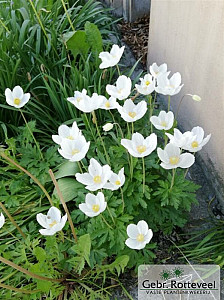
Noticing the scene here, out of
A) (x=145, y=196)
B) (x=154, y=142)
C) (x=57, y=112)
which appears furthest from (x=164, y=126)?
(x=57, y=112)

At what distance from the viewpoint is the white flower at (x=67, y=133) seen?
1370 millimetres

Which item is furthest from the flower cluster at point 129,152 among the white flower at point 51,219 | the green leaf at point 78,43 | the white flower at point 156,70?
the green leaf at point 78,43

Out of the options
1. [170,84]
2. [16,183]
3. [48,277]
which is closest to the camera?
[48,277]

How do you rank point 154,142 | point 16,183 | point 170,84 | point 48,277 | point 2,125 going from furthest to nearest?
1. point 2,125
2. point 16,183
3. point 170,84
4. point 48,277
5. point 154,142

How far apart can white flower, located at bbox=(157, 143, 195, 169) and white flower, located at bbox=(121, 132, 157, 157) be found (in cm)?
5

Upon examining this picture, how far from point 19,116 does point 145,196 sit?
106 cm

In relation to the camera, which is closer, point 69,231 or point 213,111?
point 69,231

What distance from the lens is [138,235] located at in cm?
128

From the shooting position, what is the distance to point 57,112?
2.20 m

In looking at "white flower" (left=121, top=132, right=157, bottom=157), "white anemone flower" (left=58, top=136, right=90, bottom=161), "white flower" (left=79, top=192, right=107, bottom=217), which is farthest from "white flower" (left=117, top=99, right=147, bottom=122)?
"white flower" (left=79, top=192, right=107, bottom=217)

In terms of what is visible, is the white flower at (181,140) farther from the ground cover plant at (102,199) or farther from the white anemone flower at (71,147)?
the white anemone flower at (71,147)

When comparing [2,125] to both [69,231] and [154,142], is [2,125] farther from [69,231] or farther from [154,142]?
[154,142]

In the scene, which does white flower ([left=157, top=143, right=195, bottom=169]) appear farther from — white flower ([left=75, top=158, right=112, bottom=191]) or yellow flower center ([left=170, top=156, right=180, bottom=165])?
white flower ([left=75, top=158, right=112, bottom=191])

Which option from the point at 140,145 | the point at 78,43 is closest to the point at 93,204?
the point at 140,145
